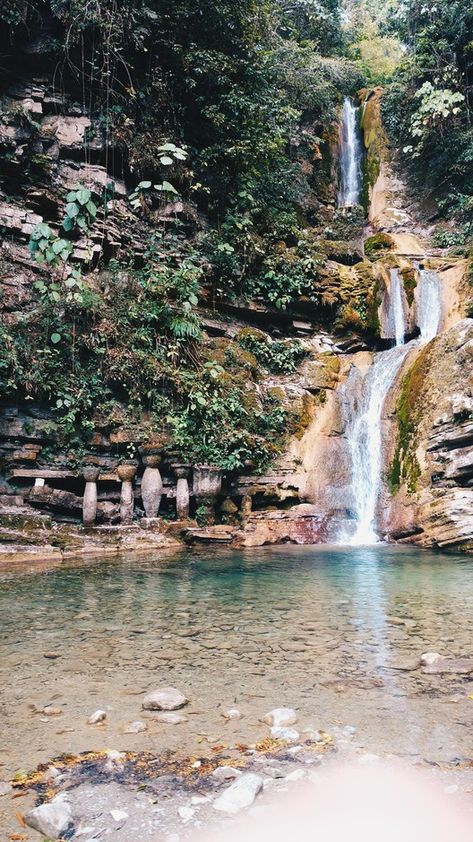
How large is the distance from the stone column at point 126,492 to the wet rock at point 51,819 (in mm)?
7779

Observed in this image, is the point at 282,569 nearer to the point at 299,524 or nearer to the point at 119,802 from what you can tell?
the point at 299,524

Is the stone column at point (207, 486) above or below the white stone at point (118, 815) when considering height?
above

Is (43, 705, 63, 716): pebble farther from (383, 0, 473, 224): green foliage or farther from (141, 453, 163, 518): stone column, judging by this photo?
(383, 0, 473, 224): green foliage

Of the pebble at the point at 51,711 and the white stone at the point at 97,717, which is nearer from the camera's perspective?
the white stone at the point at 97,717

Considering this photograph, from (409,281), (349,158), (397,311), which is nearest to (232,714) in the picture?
(397,311)

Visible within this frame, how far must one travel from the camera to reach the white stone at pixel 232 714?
248 centimetres

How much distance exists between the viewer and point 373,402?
11.4 m

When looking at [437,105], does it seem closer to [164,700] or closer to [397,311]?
[397,311]

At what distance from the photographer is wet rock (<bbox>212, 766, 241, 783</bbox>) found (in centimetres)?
192

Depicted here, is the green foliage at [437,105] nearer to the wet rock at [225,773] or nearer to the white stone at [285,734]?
the white stone at [285,734]

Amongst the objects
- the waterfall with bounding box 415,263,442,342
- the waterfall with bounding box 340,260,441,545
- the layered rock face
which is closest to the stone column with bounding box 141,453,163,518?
the waterfall with bounding box 340,260,441,545

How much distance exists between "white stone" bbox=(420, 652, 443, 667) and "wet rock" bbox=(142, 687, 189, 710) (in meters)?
1.48

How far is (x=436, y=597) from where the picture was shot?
4984mm

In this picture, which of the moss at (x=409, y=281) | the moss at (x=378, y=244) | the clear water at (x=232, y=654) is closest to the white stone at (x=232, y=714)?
the clear water at (x=232, y=654)
